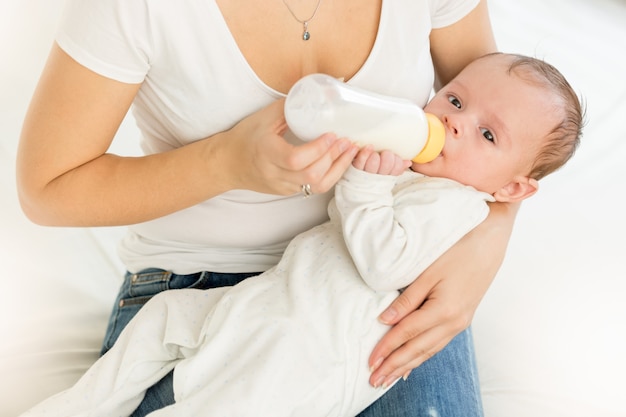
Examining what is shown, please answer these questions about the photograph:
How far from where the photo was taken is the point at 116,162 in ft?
3.41

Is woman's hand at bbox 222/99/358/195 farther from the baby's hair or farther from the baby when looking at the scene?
the baby's hair

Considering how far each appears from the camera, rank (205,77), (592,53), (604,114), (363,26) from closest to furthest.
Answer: (205,77)
(363,26)
(604,114)
(592,53)

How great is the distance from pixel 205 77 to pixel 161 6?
0.11 meters

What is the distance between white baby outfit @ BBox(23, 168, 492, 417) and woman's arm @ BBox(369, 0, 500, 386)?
22 millimetres

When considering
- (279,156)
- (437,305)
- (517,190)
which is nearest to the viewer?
(279,156)

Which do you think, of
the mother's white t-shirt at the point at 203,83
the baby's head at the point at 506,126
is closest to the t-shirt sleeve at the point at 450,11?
the mother's white t-shirt at the point at 203,83

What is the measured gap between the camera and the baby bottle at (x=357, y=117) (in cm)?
85

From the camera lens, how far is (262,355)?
3.24ft

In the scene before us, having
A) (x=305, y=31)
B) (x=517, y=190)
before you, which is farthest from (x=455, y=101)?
(x=305, y=31)

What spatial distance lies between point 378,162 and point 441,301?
269mm

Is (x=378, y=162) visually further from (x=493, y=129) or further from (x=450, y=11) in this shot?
(x=450, y=11)

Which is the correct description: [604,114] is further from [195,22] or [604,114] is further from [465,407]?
[195,22]

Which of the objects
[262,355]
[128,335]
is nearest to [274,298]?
[262,355]

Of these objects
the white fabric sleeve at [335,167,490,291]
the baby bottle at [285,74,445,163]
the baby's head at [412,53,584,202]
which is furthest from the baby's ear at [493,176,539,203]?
the baby bottle at [285,74,445,163]
